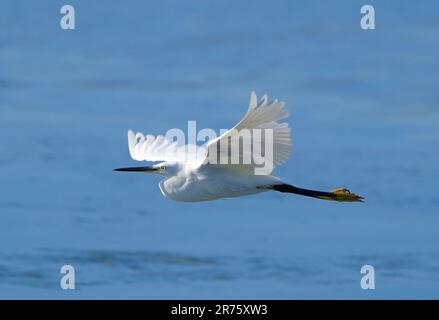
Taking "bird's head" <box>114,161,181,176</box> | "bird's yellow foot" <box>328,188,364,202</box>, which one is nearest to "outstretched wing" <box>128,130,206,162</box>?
"bird's head" <box>114,161,181,176</box>

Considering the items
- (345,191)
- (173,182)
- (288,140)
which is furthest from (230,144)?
(345,191)

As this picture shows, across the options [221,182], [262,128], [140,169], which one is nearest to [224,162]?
[221,182]

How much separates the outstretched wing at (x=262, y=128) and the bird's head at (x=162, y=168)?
114 centimetres

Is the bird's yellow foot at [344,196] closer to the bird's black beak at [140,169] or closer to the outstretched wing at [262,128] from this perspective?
the outstretched wing at [262,128]

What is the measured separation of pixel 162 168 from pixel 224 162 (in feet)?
4.84

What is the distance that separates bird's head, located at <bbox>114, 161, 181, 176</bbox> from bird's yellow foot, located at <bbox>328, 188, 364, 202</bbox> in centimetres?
205

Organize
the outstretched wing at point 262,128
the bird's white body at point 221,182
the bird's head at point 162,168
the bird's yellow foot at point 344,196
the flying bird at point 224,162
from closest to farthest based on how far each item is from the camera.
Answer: the outstretched wing at point 262,128, the flying bird at point 224,162, the bird's white body at point 221,182, the bird's head at point 162,168, the bird's yellow foot at point 344,196

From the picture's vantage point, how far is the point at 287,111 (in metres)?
12.2

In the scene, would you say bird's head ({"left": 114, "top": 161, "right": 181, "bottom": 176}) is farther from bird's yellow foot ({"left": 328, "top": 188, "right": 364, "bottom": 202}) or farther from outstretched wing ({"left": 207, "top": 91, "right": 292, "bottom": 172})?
bird's yellow foot ({"left": 328, "top": 188, "right": 364, "bottom": 202})

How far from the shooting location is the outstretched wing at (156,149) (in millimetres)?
15188

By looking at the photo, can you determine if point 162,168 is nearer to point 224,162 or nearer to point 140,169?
point 140,169

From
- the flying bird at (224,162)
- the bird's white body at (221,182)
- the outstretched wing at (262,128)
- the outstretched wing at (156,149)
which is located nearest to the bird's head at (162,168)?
the flying bird at (224,162)

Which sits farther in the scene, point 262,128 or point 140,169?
point 140,169

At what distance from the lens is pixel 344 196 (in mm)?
14867
